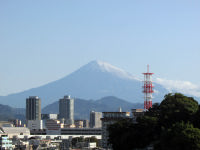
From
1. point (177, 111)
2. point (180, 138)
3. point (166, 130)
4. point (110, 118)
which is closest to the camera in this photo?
point (180, 138)

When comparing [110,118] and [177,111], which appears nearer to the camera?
[177,111]

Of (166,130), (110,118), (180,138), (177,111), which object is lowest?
(180,138)

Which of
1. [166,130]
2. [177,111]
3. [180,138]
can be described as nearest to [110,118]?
[177,111]

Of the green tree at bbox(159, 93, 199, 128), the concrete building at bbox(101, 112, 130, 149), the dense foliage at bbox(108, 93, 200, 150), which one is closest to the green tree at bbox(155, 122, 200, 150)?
the dense foliage at bbox(108, 93, 200, 150)

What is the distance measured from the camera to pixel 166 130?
97375 mm

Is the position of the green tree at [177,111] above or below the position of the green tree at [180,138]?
above

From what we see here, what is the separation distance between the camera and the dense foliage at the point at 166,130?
303 ft

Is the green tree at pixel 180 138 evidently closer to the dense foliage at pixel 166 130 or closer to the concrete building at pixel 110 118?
the dense foliage at pixel 166 130

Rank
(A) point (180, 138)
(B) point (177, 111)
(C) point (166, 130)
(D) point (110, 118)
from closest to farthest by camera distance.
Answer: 1. (A) point (180, 138)
2. (C) point (166, 130)
3. (B) point (177, 111)
4. (D) point (110, 118)

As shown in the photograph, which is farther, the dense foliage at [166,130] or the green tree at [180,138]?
the dense foliage at [166,130]

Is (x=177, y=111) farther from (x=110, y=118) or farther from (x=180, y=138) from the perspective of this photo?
(x=110, y=118)

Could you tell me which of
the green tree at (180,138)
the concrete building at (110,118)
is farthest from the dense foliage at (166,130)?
the concrete building at (110,118)

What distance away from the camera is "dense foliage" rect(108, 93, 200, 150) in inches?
3634

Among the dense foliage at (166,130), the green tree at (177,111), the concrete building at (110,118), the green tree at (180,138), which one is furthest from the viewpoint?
the concrete building at (110,118)
